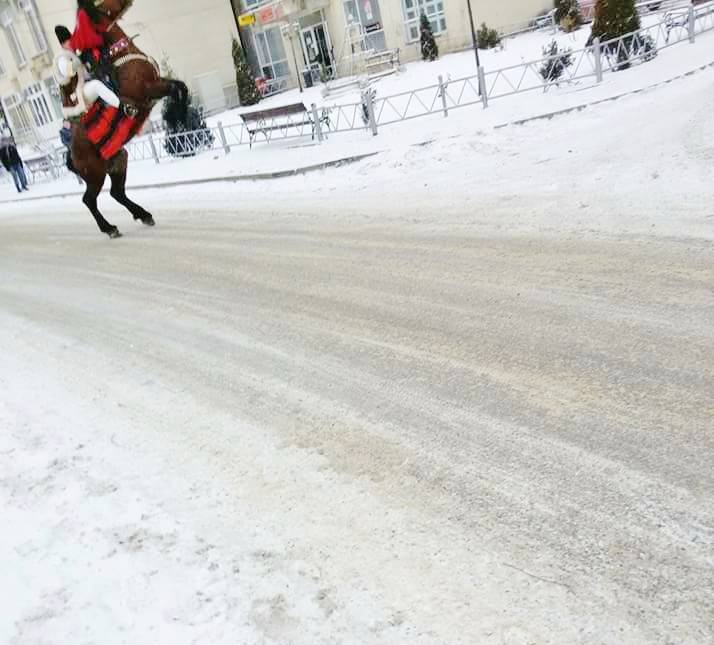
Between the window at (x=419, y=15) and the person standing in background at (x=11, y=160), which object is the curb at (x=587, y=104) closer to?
the window at (x=419, y=15)

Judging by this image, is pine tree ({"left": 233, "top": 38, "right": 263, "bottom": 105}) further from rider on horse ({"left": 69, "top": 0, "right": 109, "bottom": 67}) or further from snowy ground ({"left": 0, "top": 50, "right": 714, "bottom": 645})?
snowy ground ({"left": 0, "top": 50, "right": 714, "bottom": 645})

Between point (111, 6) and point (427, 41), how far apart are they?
1957 cm

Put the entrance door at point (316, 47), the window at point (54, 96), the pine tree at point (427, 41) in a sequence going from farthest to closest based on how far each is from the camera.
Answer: the window at point (54, 96) → the entrance door at point (316, 47) → the pine tree at point (427, 41)

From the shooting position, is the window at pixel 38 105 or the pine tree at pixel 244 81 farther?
the window at pixel 38 105

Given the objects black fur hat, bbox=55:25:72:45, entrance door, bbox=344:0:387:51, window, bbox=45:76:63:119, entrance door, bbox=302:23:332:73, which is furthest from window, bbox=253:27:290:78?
black fur hat, bbox=55:25:72:45

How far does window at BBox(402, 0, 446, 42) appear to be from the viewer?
24.2m

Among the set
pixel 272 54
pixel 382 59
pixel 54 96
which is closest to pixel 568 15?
pixel 382 59

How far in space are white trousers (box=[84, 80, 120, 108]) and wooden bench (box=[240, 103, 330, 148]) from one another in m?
6.85

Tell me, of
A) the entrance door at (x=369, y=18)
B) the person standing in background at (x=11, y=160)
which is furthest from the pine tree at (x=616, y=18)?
the person standing in background at (x=11, y=160)

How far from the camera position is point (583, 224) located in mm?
5070

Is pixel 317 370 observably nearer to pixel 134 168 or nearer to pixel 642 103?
pixel 642 103

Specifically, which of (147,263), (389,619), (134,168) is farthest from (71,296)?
(134,168)

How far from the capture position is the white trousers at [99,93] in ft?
23.5

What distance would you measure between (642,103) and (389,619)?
950cm
